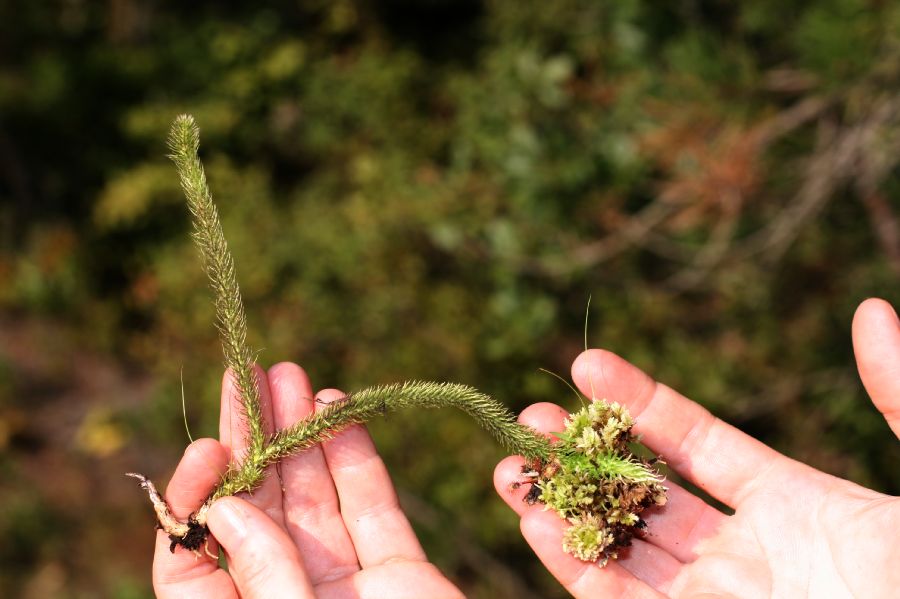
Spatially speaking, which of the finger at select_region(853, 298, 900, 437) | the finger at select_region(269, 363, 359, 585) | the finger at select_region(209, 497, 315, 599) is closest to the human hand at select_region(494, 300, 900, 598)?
the finger at select_region(853, 298, 900, 437)

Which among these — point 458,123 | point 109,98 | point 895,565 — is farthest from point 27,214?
point 895,565

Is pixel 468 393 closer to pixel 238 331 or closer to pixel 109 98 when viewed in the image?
pixel 238 331

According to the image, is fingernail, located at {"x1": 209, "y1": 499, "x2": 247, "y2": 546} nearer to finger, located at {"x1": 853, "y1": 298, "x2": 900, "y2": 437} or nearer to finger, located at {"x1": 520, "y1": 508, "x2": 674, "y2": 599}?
finger, located at {"x1": 520, "y1": 508, "x2": 674, "y2": 599}

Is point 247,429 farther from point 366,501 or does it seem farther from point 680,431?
point 680,431

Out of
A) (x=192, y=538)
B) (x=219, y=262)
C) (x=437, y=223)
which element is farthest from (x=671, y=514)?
(x=437, y=223)

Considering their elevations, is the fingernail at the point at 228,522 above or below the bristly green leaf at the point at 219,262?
below

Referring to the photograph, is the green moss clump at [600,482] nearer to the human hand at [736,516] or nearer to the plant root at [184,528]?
the human hand at [736,516]

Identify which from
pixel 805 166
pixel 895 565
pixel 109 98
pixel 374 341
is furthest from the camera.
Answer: pixel 109 98

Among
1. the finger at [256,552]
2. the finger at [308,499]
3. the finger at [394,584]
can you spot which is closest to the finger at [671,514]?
the finger at [394,584]
